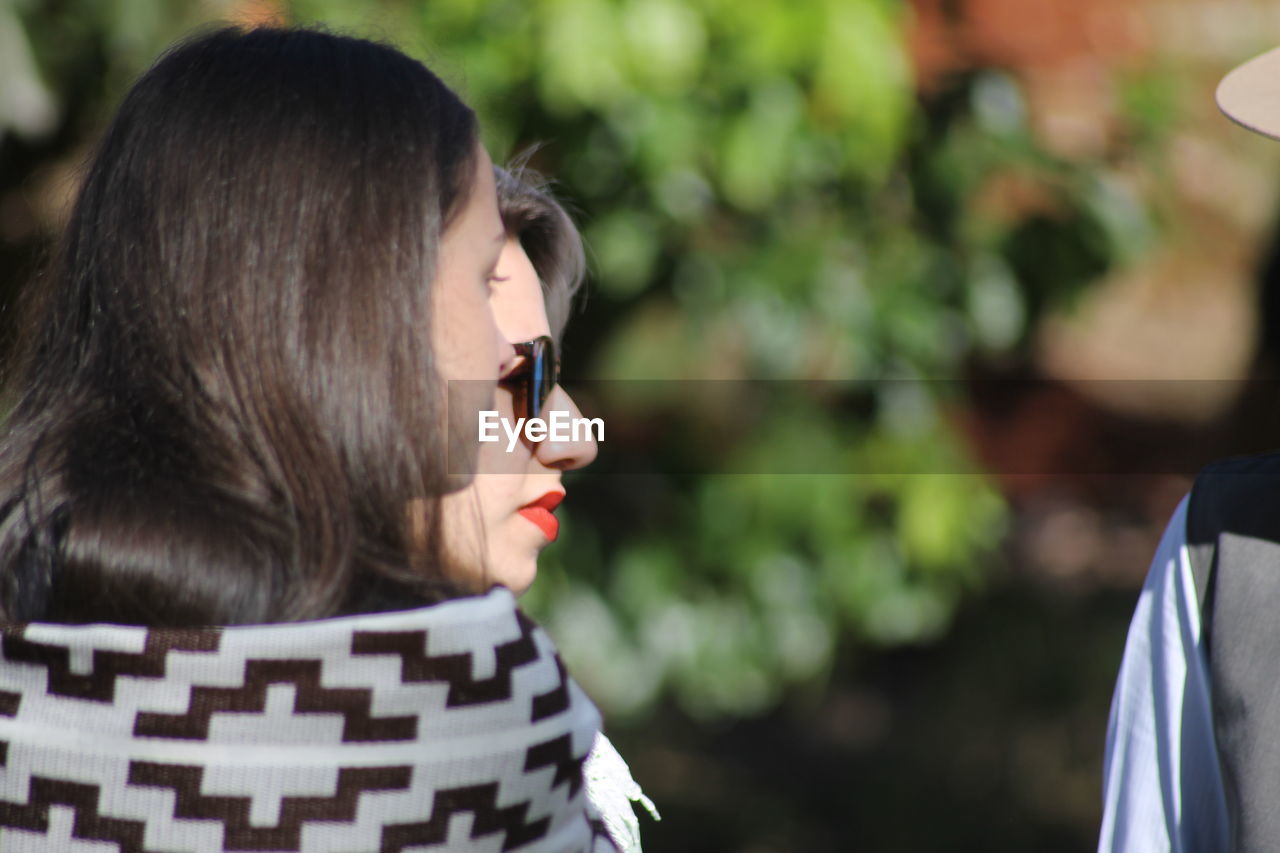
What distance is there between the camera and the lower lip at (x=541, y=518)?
101 centimetres

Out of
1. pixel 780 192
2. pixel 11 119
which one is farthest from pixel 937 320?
pixel 11 119

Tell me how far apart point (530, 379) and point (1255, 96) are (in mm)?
719

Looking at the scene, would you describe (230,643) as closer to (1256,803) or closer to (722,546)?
(1256,803)

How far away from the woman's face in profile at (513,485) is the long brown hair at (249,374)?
55 mm

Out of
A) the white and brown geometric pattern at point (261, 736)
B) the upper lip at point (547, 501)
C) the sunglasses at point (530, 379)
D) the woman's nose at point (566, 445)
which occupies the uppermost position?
the sunglasses at point (530, 379)

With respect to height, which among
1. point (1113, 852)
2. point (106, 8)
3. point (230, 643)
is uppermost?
point (106, 8)

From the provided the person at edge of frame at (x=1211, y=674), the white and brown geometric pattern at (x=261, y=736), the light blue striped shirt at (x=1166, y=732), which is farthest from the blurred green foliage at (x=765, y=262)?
the white and brown geometric pattern at (x=261, y=736)

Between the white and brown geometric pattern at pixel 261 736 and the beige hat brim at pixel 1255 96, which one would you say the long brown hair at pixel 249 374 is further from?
the beige hat brim at pixel 1255 96

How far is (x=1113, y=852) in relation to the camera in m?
1.21

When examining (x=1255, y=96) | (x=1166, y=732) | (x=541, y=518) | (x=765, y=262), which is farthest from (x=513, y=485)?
(x=765, y=262)

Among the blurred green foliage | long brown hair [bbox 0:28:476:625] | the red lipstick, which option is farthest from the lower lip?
the blurred green foliage

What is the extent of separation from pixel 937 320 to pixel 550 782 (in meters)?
1.76

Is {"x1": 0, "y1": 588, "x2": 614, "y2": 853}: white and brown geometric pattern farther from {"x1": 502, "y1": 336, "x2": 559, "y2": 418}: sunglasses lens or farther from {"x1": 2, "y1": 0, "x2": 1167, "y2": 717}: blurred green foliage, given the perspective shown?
{"x1": 2, "y1": 0, "x2": 1167, "y2": 717}: blurred green foliage

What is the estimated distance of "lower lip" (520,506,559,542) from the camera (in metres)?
1.01
